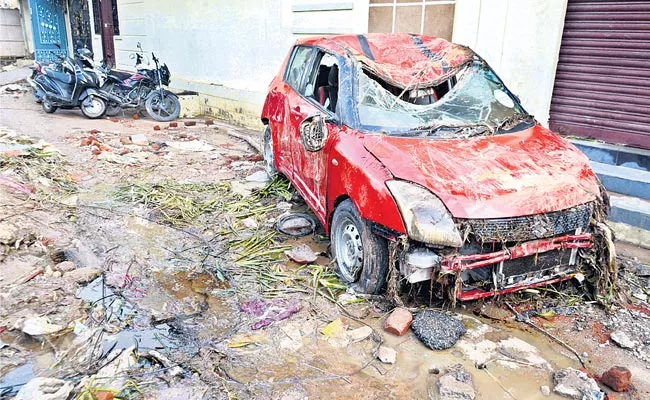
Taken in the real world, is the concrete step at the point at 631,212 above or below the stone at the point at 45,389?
above

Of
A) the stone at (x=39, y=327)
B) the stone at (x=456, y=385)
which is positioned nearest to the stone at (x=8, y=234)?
the stone at (x=39, y=327)

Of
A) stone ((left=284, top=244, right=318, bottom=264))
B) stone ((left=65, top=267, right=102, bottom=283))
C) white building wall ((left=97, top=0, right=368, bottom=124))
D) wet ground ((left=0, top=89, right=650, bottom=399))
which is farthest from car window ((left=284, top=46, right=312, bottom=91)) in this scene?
white building wall ((left=97, top=0, right=368, bottom=124))

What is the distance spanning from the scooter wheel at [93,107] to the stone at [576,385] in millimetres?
9913

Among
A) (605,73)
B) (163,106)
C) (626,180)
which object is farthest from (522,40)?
(163,106)

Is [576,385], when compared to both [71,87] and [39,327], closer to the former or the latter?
[39,327]

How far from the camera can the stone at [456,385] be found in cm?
266

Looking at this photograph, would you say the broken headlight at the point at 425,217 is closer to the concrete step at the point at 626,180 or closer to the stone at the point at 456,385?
the stone at the point at 456,385

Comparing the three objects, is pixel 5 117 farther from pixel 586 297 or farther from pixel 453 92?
pixel 586 297

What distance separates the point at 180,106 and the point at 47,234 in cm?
701

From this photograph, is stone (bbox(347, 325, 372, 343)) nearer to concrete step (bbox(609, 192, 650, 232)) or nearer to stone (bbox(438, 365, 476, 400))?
stone (bbox(438, 365, 476, 400))

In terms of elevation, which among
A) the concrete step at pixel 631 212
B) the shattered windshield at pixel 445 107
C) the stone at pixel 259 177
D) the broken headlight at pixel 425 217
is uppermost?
the shattered windshield at pixel 445 107

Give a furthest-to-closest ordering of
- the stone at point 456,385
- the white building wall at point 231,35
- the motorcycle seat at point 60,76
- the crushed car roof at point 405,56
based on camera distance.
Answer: the motorcycle seat at point 60,76
the white building wall at point 231,35
the crushed car roof at point 405,56
the stone at point 456,385

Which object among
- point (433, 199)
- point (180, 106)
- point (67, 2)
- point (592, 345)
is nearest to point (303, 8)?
point (180, 106)

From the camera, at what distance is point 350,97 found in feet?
13.2
